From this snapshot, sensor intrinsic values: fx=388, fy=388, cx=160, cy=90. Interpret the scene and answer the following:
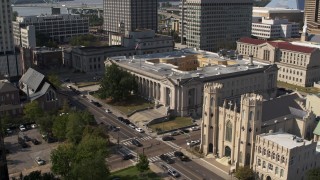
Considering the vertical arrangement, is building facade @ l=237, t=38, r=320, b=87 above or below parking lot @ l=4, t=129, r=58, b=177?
above

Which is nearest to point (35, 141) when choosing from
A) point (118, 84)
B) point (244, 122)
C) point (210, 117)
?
point (118, 84)

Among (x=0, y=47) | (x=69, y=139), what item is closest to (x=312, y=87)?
(x=69, y=139)

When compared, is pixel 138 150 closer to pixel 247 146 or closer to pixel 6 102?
pixel 247 146

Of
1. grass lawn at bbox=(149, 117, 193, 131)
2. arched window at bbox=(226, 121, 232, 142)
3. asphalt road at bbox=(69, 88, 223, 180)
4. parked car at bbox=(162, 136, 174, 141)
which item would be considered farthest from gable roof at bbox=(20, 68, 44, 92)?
arched window at bbox=(226, 121, 232, 142)

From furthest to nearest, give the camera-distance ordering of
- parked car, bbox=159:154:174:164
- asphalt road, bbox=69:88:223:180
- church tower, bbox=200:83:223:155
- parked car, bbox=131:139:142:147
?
parked car, bbox=131:139:142:147 < church tower, bbox=200:83:223:155 < parked car, bbox=159:154:174:164 < asphalt road, bbox=69:88:223:180

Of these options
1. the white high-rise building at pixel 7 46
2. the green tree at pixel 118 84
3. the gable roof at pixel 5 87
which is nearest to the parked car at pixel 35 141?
the gable roof at pixel 5 87

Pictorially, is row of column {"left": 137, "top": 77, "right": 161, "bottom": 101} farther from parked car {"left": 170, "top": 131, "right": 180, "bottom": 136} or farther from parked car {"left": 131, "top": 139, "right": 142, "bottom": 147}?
parked car {"left": 131, "top": 139, "right": 142, "bottom": 147}

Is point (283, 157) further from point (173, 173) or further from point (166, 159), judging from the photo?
point (166, 159)
